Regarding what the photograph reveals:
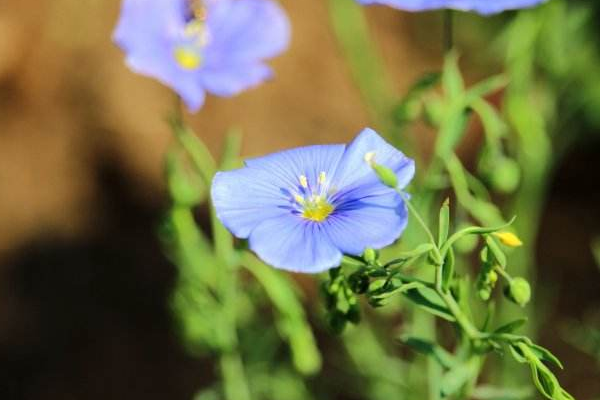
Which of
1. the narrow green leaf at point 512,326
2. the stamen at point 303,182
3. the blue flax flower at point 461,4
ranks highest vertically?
the blue flax flower at point 461,4

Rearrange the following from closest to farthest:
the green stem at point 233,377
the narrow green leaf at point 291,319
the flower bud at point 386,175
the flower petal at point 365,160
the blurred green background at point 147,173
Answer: the flower bud at point 386,175, the flower petal at point 365,160, the narrow green leaf at point 291,319, the green stem at point 233,377, the blurred green background at point 147,173

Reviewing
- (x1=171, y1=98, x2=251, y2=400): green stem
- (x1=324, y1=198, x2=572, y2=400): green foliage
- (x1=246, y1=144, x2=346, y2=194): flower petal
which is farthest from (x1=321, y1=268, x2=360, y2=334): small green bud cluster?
(x1=171, y1=98, x2=251, y2=400): green stem

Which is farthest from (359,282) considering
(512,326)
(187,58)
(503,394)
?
(187,58)

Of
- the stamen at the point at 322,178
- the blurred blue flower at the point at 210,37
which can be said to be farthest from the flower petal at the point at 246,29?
the stamen at the point at 322,178

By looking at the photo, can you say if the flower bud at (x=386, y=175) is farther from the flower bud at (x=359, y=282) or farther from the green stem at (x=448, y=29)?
the green stem at (x=448, y=29)

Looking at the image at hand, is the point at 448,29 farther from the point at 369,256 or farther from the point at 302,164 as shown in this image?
the point at 369,256

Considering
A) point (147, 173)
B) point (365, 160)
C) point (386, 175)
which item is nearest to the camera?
point (386, 175)
